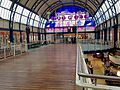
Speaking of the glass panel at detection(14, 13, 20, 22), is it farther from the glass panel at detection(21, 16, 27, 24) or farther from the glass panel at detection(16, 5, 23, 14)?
the glass panel at detection(21, 16, 27, 24)

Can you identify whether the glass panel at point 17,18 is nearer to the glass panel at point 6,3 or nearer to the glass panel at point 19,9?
the glass panel at point 19,9

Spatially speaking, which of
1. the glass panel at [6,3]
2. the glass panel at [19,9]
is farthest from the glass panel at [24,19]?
the glass panel at [6,3]

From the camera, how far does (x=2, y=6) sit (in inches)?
1203

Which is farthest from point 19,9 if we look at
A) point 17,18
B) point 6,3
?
point 6,3

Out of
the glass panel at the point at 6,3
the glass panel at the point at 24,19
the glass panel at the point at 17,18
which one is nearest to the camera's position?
the glass panel at the point at 6,3

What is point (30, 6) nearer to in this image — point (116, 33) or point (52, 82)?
point (116, 33)

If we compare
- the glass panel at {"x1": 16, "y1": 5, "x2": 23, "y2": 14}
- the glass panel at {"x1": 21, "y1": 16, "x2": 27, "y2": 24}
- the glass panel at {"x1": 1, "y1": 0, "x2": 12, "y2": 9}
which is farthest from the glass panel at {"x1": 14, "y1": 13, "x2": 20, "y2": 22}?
the glass panel at {"x1": 1, "y1": 0, "x2": 12, "y2": 9}

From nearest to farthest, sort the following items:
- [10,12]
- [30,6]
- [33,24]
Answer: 1. [10,12]
2. [30,6]
3. [33,24]

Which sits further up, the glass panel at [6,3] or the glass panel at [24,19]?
the glass panel at [6,3]

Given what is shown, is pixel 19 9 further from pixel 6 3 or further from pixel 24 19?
pixel 6 3

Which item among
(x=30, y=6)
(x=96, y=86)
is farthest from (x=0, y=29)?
(x=96, y=86)

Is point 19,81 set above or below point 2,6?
below

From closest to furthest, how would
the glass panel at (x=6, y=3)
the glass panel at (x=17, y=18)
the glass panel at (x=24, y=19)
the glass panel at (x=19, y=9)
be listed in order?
the glass panel at (x=6, y=3) → the glass panel at (x=19, y=9) → the glass panel at (x=17, y=18) → the glass panel at (x=24, y=19)

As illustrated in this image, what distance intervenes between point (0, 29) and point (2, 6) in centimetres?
308
